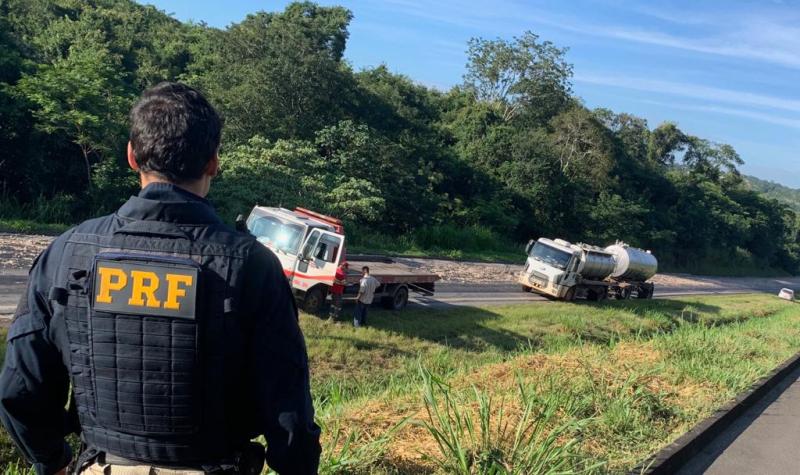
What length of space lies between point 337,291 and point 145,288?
11.7 meters

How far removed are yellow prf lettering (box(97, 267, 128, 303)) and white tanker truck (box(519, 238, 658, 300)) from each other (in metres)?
21.9

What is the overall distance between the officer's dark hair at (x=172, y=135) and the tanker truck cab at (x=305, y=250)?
11.4m

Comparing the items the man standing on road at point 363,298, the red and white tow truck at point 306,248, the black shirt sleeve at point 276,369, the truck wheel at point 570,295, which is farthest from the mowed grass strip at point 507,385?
the truck wheel at point 570,295

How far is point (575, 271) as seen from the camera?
76.9ft

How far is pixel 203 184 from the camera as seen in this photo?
2170 millimetres

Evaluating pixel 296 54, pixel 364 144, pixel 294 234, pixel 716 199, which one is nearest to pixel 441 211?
pixel 364 144

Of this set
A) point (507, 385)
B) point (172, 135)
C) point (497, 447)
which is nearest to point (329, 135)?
point (507, 385)

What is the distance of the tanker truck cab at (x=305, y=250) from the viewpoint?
535 inches

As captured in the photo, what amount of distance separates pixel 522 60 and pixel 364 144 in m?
25.7

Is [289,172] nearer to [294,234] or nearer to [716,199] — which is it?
[294,234]

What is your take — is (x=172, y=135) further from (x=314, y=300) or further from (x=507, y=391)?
(x=314, y=300)

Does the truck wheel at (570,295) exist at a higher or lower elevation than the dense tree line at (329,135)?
lower

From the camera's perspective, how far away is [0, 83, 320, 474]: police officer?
1.98 m

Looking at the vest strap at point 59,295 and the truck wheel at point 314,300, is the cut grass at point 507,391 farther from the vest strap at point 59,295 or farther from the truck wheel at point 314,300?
the vest strap at point 59,295
